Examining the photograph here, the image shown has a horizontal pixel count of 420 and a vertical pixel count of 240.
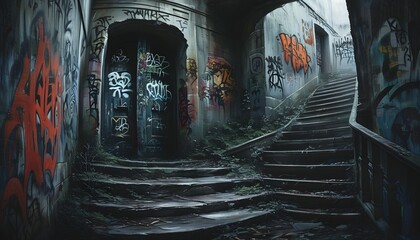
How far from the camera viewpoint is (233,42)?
998 centimetres

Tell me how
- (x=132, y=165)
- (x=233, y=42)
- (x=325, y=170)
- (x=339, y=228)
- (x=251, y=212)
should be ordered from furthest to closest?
(x=233, y=42) < (x=132, y=165) < (x=325, y=170) < (x=251, y=212) < (x=339, y=228)

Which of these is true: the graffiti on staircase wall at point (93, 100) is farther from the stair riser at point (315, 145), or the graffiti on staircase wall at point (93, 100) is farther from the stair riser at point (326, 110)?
the stair riser at point (326, 110)

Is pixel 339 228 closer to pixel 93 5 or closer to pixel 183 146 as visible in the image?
pixel 183 146

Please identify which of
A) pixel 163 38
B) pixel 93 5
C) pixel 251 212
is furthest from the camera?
pixel 163 38

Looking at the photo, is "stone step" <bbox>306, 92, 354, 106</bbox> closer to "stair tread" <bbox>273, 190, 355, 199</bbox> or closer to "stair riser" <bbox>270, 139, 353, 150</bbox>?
"stair riser" <bbox>270, 139, 353, 150</bbox>

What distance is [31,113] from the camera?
254 cm

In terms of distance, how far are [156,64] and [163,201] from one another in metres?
5.09

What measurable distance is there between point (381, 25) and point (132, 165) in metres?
5.24

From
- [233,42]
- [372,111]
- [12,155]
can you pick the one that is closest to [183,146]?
[233,42]

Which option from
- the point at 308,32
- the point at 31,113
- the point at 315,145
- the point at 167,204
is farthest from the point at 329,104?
the point at 31,113

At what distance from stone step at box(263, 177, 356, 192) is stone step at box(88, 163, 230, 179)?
1155 millimetres

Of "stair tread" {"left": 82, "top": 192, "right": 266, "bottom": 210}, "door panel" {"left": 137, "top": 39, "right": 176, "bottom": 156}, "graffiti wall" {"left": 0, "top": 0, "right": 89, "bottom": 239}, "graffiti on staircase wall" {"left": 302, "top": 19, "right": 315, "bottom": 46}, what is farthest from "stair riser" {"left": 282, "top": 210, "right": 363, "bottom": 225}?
"graffiti on staircase wall" {"left": 302, "top": 19, "right": 315, "bottom": 46}

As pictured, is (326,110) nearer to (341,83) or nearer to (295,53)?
(341,83)

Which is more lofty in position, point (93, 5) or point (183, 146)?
point (93, 5)
